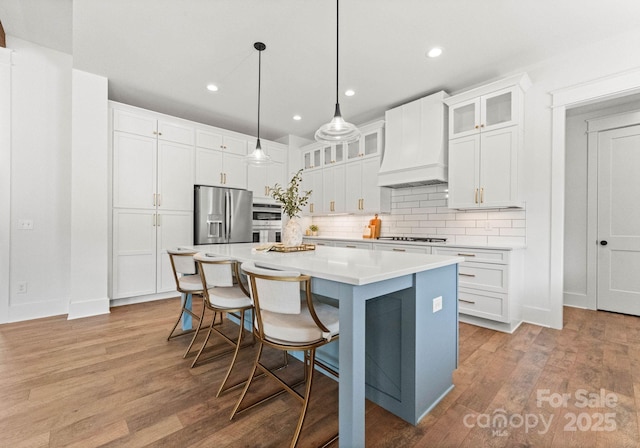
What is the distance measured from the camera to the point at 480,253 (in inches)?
121

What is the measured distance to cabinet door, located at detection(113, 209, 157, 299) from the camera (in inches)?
146

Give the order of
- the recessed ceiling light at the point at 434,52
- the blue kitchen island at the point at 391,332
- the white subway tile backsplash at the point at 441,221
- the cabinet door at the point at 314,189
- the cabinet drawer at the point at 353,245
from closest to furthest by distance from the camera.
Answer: the blue kitchen island at the point at 391,332 → the recessed ceiling light at the point at 434,52 → the white subway tile backsplash at the point at 441,221 → the cabinet drawer at the point at 353,245 → the cabinet door at the point at 314,189

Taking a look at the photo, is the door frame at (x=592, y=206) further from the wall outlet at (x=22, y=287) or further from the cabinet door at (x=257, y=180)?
the wall outlet at (x=22, y=287)

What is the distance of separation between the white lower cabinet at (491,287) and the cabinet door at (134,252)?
389 cm

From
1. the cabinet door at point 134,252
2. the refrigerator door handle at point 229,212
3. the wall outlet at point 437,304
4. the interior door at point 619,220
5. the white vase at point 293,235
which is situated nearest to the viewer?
the wall outlet at point 437,304

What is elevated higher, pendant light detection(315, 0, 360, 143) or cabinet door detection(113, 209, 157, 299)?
pendant light detection(315, 0, 360, 143)

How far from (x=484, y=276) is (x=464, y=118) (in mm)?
1885

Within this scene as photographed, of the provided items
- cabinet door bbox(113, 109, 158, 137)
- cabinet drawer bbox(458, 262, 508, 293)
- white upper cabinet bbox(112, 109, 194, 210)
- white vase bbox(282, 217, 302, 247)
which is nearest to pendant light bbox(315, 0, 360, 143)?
white vase bbox(282, 217, 302, 247)

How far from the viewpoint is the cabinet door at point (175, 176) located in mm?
4062

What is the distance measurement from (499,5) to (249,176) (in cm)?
388

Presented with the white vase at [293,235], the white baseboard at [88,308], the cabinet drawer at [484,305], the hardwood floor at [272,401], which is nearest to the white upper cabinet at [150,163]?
the white baseboard at [88,308]

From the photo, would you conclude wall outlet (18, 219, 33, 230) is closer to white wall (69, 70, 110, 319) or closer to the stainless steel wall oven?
white wall (69, 70, 110, 319)

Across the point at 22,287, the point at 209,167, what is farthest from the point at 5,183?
the point at 209,167

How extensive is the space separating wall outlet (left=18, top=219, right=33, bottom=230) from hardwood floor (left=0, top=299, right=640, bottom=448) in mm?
1234
